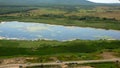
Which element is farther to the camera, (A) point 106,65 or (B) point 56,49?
(B) point 56,49

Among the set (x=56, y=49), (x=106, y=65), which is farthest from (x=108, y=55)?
(x=56, y=49)

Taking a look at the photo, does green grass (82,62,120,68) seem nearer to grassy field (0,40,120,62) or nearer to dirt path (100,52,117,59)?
grassy field (0,40,120,62)

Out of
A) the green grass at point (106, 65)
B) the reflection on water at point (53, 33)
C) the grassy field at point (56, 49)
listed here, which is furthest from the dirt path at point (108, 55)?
the reflection on water at point (53, 33)

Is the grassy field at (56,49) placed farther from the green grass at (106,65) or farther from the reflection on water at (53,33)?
the reflection on water at (53,33)

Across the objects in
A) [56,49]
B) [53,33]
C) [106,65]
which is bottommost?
[53,33]

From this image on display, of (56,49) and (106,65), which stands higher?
(56,49)

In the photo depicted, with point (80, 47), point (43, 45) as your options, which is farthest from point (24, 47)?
point (80, 47)

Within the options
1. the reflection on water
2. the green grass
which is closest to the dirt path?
the green grass

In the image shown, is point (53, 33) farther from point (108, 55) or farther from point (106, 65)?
point (106, 65)

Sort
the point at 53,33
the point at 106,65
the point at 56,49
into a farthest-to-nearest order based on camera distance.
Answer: the point at 53,33, the point at 56,49, the point at 106,65
